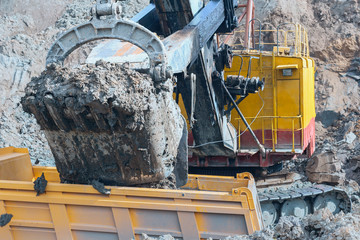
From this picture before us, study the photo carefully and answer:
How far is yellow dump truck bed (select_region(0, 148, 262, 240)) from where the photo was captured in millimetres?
4250

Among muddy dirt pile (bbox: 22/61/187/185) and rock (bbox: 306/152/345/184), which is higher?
muddy dirt pile (bbox: 22/61/187/185)

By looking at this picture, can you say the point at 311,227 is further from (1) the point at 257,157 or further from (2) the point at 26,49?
(2) the point at 26,49

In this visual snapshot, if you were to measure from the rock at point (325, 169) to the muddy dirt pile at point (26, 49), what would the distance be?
4.94 meters

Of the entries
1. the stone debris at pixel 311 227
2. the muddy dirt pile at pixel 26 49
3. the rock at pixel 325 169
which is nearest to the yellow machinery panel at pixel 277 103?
the rock at pixel 325 169

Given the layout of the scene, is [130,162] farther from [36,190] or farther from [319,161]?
[319,161]

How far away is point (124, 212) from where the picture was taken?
4352mm

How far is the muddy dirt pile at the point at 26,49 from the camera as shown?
1030 cm

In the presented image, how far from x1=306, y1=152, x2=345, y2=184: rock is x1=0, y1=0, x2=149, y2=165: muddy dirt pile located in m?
4.94

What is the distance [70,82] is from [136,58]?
928mm

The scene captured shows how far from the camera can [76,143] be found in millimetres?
4422

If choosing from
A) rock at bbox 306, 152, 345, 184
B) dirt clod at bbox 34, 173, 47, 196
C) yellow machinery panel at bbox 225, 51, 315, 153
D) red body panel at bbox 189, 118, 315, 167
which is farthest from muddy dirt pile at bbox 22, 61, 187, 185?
rock at bbox 306, 152, 345, 184

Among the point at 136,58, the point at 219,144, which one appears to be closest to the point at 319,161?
the point at 219,144

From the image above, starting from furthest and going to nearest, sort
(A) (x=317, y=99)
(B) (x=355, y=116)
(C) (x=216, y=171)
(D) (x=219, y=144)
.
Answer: (A) (x=317, y=99) → (B) (x=355, y=116) → (C) (x=216, y=171) → (D) (x=219, y=144)

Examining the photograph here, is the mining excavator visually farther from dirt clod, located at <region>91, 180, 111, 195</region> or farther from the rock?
the rock
